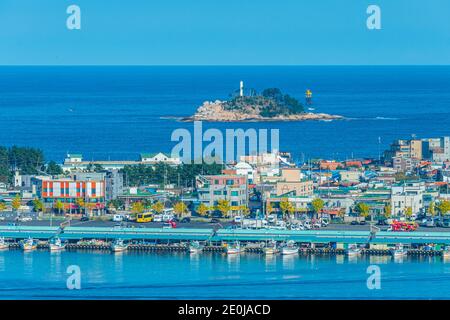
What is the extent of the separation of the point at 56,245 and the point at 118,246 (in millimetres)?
407

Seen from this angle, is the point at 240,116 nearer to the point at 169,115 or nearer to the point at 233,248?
the point at 169,115

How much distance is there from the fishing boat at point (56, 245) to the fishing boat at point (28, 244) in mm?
107

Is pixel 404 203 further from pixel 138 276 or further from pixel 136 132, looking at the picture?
pixel 136 132

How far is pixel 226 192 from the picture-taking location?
37.3ft

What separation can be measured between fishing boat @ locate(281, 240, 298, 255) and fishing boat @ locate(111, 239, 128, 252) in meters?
1.03

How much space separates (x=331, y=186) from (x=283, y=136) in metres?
7.64

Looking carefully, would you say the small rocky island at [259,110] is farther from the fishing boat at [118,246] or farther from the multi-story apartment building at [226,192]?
the fishing boat at [118,246]

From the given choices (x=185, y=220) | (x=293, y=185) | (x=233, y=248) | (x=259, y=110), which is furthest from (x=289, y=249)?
(x=259, y=110)

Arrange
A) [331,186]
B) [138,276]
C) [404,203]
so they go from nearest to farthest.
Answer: [138,276], [404,203], [331,186]

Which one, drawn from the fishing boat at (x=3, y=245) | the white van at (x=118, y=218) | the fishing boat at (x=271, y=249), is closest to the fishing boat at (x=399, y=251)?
the fishing boat at (x=271, y=249)

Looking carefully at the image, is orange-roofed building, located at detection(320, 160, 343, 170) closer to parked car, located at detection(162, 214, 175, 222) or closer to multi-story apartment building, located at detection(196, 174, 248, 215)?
multi-story apartment building, located at detection(196, 174, 248, 215)

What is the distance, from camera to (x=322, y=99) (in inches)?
1158

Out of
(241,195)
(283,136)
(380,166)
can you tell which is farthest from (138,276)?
(283,136)
